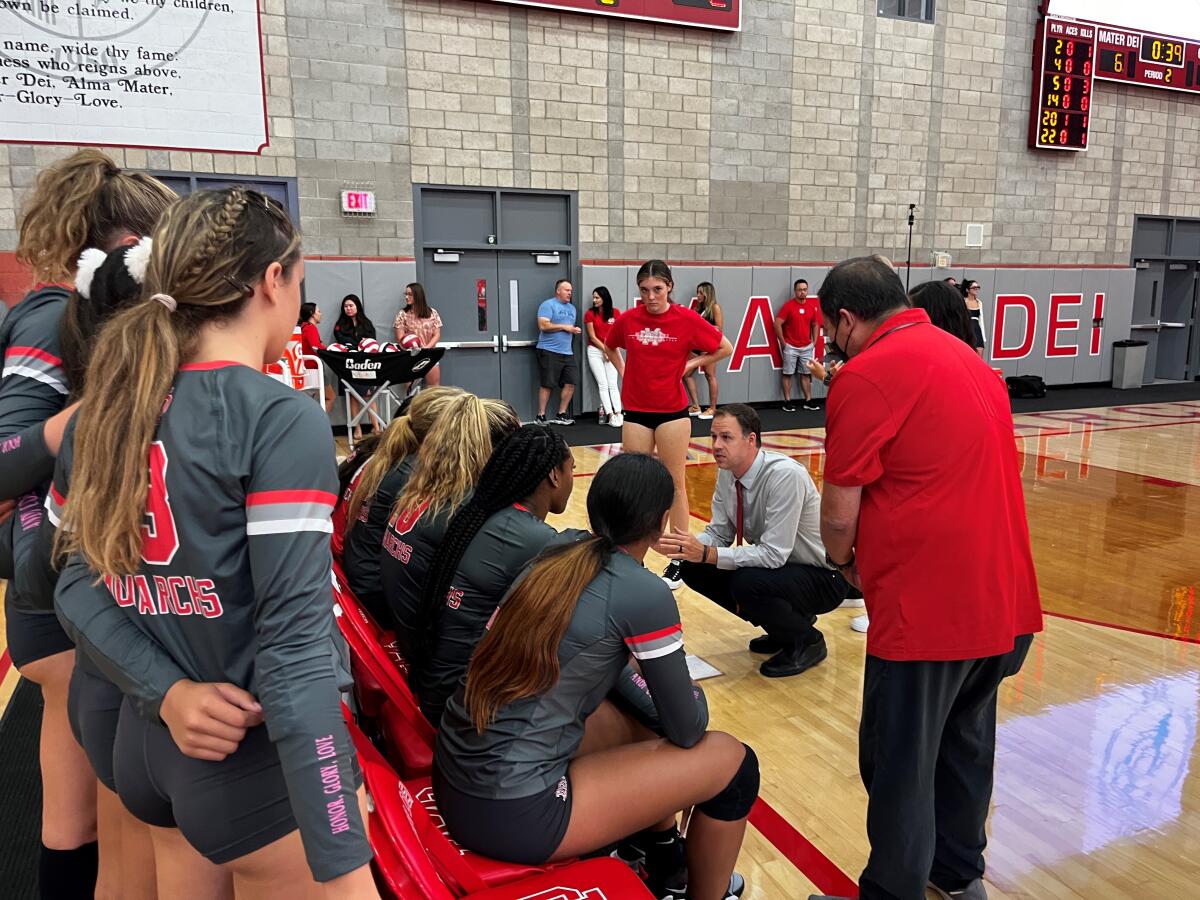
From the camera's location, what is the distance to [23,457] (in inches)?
60.0

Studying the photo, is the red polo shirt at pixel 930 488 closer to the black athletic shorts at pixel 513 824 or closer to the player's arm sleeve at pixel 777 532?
the black athletic shorts at pixel 513 824

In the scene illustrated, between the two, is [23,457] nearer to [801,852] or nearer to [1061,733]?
[801,852]

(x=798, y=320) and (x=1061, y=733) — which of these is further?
(x=798, y=320)

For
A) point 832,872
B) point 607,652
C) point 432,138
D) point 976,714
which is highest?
point 432,138

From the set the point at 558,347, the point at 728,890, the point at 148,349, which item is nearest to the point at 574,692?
the point at 728,890

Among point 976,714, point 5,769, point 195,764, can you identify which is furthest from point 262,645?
point 5,769

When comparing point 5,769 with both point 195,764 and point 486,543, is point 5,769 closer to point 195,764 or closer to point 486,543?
point 486,543

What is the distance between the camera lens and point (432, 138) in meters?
9.99

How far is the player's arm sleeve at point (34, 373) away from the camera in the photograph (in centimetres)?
159

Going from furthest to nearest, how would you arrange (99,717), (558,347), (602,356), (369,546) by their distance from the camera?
(602,356)
(558,347)
(369,546)
(99,717)

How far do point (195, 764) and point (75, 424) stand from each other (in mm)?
504

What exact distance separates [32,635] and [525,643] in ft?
3.31

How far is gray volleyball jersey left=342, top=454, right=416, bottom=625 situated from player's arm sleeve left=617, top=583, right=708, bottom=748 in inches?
50.2

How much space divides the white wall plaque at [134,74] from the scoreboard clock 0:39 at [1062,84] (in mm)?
11537
